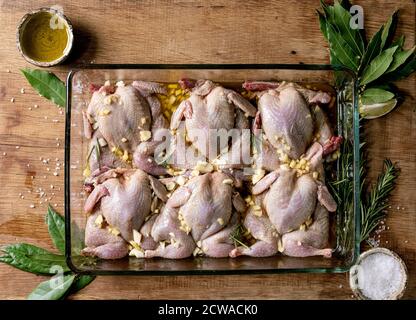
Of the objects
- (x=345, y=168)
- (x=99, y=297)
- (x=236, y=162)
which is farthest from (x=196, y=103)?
(x=99, y=297)

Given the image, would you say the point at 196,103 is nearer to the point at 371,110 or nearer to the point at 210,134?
the point at 210,134

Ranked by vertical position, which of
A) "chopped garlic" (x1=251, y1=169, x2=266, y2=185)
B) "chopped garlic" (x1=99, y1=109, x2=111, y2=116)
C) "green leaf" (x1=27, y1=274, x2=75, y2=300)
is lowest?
"green leaf" (x1=27, y1=274, x2=75, y2=300)

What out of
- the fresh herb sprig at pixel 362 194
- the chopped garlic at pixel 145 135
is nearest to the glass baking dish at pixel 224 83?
the fresh herb sprig at pixel 362 194

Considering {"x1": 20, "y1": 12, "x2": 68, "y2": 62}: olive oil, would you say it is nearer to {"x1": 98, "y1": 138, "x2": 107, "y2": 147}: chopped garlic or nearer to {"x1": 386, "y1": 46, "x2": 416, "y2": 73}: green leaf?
{"x1": 98, "y1": 138, "x2": 107, "y2": 147}: chopped garlic

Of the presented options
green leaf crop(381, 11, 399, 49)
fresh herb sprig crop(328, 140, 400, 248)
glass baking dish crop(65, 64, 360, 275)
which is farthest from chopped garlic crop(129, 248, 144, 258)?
green leaf crop(381, 11, 399, 49)

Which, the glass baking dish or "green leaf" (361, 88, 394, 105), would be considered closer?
the glass baking dish

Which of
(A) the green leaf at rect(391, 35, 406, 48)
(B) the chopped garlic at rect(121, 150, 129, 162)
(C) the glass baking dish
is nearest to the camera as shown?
(C) the glass baking dish

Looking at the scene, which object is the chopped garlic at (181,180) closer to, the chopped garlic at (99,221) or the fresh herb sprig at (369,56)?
the chopped garlic at (99,221)
